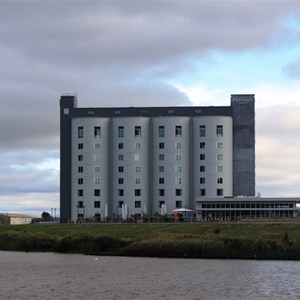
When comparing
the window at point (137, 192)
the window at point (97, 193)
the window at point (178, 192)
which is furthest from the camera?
the window at point (97, 193)

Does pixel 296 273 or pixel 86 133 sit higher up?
pixel 86 133

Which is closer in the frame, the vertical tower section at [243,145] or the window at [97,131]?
the vertical tower section at [243,145]

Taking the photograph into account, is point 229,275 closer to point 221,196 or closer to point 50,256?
point 50,256

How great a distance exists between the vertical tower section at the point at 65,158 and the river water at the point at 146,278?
90.7 m

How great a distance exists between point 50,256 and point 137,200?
81.7 metres

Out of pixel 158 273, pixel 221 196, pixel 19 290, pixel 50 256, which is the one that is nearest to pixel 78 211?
pixel 221 196

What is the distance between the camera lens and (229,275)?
196 ft

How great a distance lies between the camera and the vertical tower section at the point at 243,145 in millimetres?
166000

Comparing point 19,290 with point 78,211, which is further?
point 78,211

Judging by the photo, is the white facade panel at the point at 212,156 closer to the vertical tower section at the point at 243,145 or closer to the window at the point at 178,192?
the vertical tower section at the point at 243,145

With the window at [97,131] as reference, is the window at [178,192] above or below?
below

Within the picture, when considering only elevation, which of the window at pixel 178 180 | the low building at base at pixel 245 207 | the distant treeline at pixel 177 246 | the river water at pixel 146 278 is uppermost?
the window at pixel 178 180

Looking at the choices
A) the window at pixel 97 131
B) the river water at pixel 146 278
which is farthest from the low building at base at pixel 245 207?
the river water at pixel 146 278

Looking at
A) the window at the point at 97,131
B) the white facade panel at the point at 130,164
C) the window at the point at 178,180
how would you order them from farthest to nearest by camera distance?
the window at the point at 97,131
the white facade panel at the point at 130,164
the window at the point at 178,180
